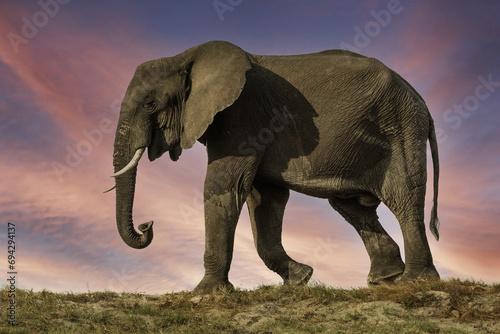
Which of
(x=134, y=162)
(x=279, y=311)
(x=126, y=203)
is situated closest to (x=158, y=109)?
(x=134, y=162)

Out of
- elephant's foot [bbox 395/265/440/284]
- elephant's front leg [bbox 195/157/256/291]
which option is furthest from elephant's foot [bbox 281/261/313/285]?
elephant's foot [bbox 395/265/440/284]

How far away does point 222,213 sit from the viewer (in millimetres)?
10469

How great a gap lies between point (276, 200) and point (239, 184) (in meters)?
1.75

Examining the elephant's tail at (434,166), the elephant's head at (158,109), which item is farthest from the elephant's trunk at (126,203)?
the elephant's tail at (434,166)

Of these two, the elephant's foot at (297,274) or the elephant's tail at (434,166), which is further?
the elephant's tail at (434,166)

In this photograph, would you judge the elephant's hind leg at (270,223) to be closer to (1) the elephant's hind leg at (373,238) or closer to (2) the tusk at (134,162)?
(1) the elephant's hind leg at (373,238)

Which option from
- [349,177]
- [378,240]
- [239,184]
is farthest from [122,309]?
[378,240]

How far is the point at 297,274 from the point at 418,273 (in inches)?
95.8

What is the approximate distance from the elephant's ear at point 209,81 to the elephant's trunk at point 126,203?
4.10 ft

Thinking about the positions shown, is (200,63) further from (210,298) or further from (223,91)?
(210,298)

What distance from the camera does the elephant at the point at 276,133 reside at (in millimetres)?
10539

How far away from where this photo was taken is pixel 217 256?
34.3ft

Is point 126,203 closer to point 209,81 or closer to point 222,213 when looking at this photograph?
point 222,213

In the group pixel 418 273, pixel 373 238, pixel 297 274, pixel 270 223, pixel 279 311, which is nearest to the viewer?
pixel 279 311
